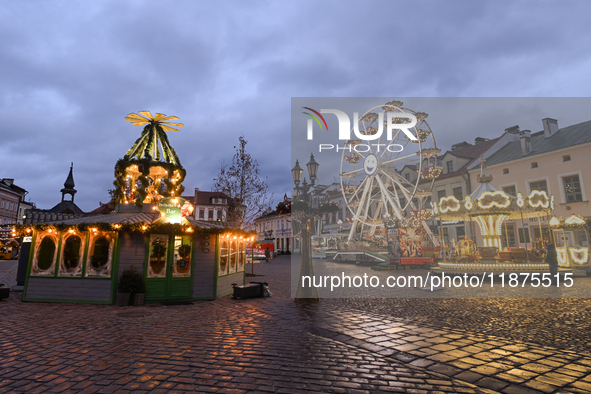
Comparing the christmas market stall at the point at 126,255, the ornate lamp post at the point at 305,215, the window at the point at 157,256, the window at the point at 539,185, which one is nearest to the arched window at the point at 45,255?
the christmas market stall at the point at 126,255

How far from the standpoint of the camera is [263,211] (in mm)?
23953

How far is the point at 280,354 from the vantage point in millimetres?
5023

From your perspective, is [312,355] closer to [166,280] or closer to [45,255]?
[166,280]

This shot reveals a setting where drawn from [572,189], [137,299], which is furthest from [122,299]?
[572,189]

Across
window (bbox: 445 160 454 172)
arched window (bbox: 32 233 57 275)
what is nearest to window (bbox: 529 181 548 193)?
window (bbox: 445 160 454 172)

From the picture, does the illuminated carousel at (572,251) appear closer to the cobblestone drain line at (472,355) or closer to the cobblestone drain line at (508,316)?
the cobblestone drain line at (508,316)

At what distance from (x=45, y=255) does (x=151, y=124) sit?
5679mm

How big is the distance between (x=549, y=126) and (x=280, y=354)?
32.0m

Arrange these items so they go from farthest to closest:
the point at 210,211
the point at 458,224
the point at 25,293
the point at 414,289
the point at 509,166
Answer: the point at 210,211
the point at 458,224
the point at 509,166
the point at 414,289
the point at 25,293

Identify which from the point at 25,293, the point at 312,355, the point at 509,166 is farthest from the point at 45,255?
the point at 509,166

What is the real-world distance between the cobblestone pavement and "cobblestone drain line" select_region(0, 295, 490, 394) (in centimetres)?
2

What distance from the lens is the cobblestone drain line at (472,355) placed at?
4049mm

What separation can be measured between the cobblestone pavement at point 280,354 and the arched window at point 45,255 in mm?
2162

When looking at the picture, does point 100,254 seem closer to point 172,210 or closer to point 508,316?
point 172,210
